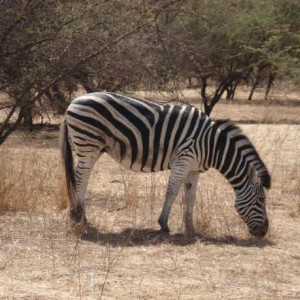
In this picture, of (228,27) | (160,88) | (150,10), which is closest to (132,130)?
(150,10)

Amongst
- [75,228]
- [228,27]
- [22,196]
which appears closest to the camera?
[75,228]

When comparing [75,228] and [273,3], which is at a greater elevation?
[273,3]

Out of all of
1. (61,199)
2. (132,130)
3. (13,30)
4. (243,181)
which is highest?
(13,30)

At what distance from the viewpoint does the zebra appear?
7.29m

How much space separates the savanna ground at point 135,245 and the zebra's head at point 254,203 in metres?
0.15

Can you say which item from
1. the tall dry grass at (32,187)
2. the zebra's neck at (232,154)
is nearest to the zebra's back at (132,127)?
the zebra's neck at (232,154)

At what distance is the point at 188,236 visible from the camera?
283 inches

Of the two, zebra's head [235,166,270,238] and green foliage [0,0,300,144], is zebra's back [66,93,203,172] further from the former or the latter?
green foliage [0,0,300,144]

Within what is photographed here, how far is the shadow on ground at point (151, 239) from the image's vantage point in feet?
22.2

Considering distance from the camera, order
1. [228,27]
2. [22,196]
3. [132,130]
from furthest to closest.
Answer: [228,27] < [22,196] < [132,130]

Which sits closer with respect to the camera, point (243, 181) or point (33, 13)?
point (243, 181)

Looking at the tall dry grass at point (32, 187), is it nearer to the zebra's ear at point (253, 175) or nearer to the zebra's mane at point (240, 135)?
the zebra's mane at point (240, 135)

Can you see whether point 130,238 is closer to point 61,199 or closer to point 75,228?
point 75,228

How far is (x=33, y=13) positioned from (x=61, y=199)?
2266 millimetres
